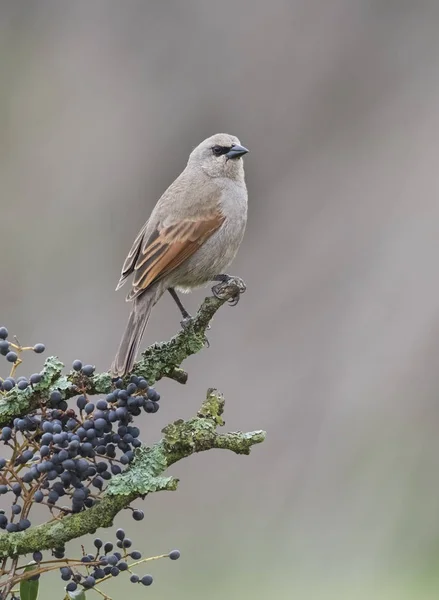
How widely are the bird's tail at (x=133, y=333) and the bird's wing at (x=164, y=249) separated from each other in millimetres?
34

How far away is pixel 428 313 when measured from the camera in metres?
6.91

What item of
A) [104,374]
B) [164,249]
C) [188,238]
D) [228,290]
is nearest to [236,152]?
[188,238]

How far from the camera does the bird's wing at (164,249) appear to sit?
2875 mm

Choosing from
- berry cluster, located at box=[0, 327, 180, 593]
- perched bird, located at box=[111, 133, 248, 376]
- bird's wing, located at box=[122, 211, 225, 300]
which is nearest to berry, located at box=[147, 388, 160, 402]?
berry cluster, located at box=[0, 327, 180, 593]

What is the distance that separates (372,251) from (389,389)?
1035 mm

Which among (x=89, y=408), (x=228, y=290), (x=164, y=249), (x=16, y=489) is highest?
(x=164, y=249)

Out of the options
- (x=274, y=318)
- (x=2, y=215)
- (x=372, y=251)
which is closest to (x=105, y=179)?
(x=2, y=215)

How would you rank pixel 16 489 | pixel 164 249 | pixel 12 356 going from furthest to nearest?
pixel 164 249
pixel 12 356
pixel 16 489

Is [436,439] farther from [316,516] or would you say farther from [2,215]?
[2,215]

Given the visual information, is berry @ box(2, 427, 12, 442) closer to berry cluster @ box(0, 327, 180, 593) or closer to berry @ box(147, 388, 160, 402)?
berry cluster @ box(0, 327, 180, 593)

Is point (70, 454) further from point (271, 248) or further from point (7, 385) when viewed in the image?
point (271, 248)

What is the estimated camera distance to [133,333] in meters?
2.53

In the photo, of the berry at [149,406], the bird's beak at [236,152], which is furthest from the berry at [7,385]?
the bird's beak at [236,152]

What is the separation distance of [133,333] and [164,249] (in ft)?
1.53
